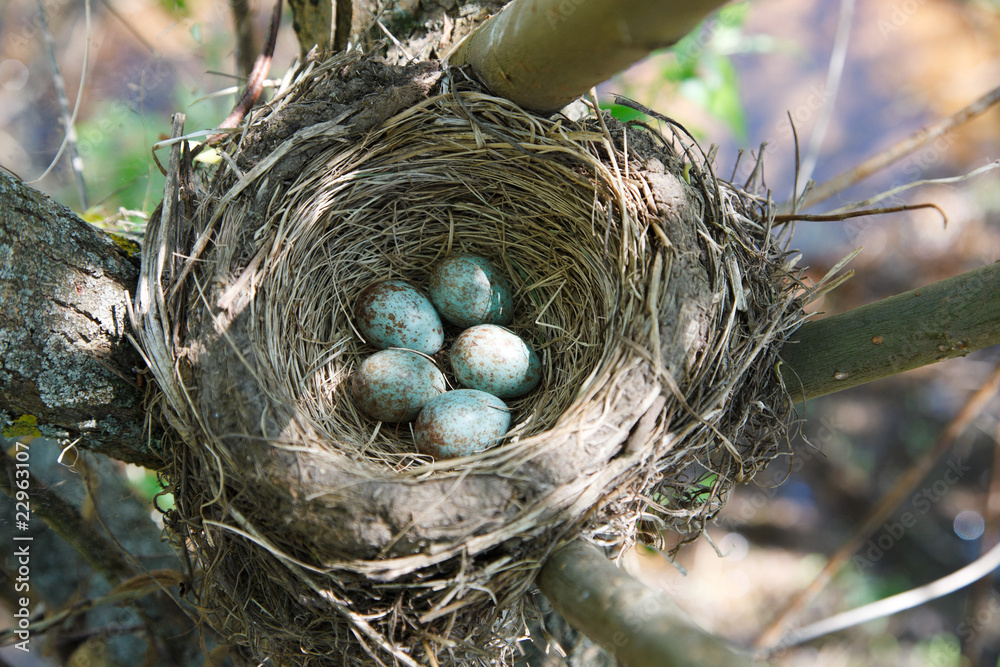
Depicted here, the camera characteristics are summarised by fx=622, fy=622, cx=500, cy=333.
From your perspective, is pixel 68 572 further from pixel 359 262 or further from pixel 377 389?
pixel 359 262

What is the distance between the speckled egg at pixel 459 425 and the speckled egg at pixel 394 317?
11.2 inches

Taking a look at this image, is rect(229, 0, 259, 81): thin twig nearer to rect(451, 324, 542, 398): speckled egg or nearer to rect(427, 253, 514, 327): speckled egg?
rect(427, 253, 514, 327): speckled egg

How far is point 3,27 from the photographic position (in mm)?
4152

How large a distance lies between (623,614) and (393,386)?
1079 millimetres

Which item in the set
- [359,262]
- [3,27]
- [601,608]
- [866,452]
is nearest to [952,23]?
[866,452]

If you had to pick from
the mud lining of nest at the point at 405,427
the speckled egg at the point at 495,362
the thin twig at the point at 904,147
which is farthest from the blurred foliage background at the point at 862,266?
the speckled egg at the point at 495,362

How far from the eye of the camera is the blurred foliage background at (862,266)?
3932 mm

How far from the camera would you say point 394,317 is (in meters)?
2.00

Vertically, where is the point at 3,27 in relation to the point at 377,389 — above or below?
above

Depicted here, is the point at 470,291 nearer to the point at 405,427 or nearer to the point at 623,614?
the point at 405,427

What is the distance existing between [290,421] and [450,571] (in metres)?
0.49

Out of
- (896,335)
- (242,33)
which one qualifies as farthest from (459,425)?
(242,33)

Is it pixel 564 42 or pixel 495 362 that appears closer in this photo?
pixel 564 42

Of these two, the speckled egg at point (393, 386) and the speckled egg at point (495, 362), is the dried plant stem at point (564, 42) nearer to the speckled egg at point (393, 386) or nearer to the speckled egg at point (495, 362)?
the speckled egg at point (495, 362)
